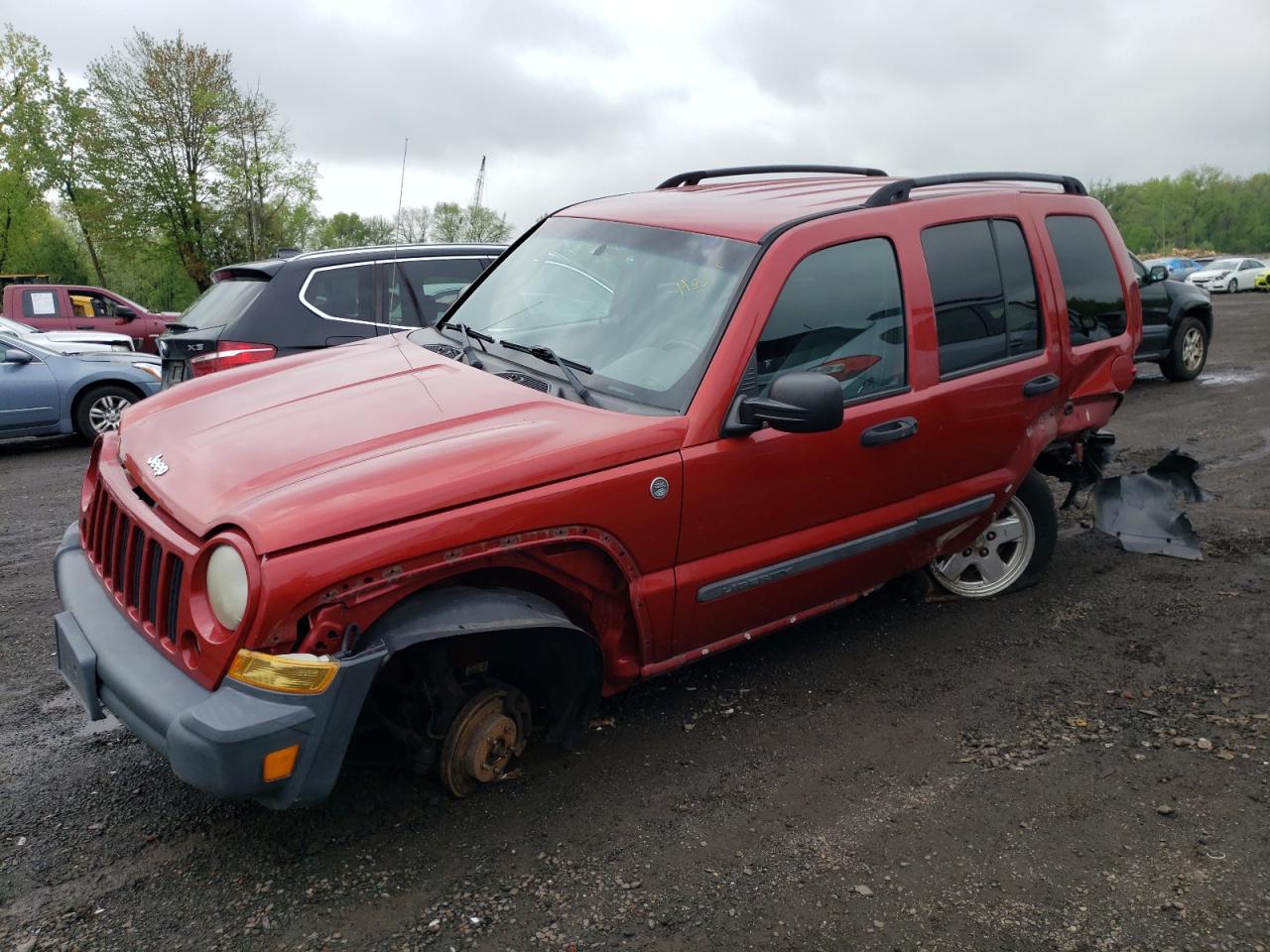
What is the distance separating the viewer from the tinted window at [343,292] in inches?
306

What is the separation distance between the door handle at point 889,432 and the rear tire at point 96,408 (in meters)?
9.16

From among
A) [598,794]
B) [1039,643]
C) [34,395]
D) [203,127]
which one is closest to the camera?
[598,794]

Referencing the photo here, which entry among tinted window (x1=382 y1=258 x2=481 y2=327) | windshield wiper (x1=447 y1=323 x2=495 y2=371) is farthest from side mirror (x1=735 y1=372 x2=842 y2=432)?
tinted window (x1=382 y1=258 x2=481 y2=327)

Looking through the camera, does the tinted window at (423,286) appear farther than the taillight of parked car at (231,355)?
Yes

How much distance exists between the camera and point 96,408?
11070 millimetres

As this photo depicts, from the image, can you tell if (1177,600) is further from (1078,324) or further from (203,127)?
(203,127)

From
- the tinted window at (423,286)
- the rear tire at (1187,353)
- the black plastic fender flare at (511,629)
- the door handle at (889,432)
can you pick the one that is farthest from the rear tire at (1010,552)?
the rear tire at (1187,353)

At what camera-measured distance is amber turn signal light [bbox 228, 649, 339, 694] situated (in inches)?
108

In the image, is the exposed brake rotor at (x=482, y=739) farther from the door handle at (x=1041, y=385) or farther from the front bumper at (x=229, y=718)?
the door handle at (x=1041, y=385)

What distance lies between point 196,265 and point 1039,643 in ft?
134

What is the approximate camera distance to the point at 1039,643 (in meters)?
4.79

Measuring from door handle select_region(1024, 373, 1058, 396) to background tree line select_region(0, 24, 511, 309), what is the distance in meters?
35.4

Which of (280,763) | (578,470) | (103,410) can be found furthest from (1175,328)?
(280,763)

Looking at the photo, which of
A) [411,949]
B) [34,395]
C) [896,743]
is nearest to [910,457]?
[896,743]
